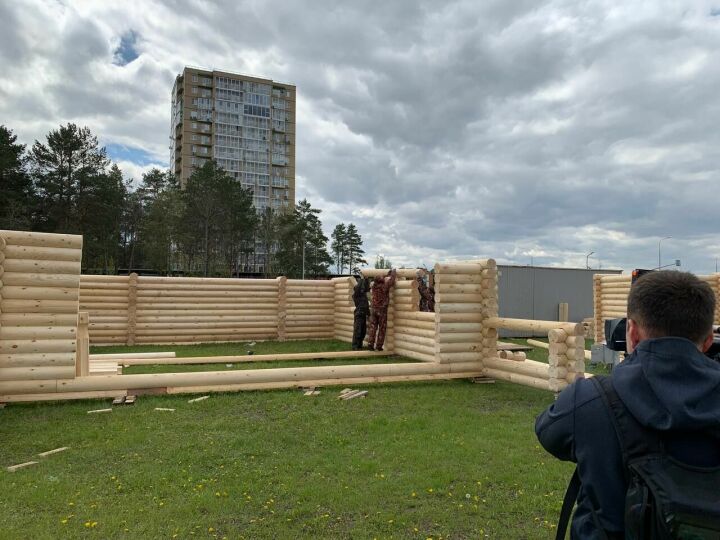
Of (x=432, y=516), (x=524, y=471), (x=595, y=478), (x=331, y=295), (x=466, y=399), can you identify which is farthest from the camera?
(x=331, y=295)

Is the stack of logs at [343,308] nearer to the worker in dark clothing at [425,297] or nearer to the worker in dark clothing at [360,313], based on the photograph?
the worker in dark clothing at [360,313]

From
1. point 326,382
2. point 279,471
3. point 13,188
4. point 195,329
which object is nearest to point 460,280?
point 326,382

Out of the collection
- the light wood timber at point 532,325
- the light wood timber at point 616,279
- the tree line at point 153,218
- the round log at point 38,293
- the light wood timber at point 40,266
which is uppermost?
the tree line at point 153,218

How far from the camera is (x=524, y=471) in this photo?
15.0 feet

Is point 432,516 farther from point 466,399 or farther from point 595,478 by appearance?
point 466,399

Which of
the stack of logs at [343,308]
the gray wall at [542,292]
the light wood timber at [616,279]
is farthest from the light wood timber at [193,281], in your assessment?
the light wood timber at [616,279]

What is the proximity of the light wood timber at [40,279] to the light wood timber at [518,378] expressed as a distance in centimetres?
689

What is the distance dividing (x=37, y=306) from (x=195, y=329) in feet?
26.2

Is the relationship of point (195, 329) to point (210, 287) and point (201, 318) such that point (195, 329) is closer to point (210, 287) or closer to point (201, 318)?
point (201, 318)

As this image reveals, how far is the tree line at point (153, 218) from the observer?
33.4m

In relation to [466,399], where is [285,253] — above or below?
above

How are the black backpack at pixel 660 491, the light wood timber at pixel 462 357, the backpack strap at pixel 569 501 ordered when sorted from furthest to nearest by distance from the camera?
1. the light wood timber at pixel 462 357
2. the backpack strap at pixel 569 501
3. the black backpack at pixel 660 491

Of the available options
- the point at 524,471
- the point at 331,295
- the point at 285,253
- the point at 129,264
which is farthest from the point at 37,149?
the point at 524,471

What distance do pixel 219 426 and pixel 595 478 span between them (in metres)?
5.22
